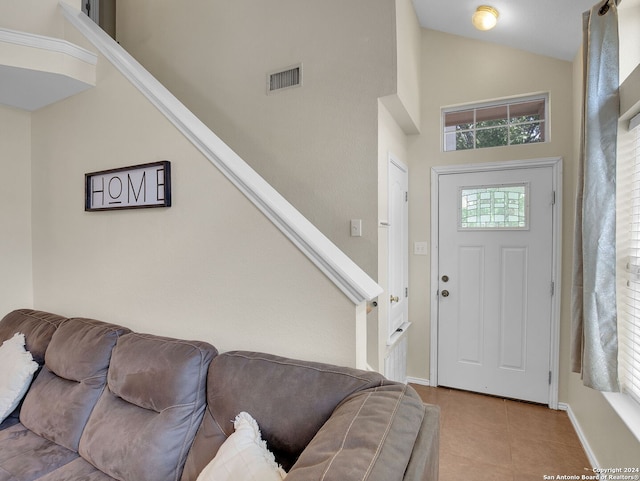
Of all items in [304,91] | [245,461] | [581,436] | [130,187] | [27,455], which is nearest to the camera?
[245,461]

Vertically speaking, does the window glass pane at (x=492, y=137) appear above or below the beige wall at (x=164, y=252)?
above

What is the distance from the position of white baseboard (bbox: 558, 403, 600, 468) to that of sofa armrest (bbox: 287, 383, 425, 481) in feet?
5.98

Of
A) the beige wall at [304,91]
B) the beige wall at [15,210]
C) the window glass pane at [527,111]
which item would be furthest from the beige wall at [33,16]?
the window glass pane at [527,111]

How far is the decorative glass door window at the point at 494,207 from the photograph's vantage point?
283cm

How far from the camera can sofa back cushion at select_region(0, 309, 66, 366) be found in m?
1.83

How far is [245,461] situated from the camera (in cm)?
100

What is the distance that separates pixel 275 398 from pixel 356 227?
146cm

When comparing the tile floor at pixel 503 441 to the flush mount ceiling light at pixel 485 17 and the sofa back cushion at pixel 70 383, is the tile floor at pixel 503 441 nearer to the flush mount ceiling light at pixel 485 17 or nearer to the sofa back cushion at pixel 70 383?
the sofa back cushion at pixel 70 383

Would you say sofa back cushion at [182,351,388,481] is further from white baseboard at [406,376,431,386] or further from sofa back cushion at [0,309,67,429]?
white baseboard at [406,376,431,386]

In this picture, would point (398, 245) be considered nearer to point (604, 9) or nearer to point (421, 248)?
point (421, 248)

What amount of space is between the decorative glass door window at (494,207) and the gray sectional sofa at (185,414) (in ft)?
7.23

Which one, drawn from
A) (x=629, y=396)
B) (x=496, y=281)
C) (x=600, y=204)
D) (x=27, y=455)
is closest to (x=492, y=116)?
(x=496, y=281)

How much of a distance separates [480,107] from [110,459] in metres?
3.38

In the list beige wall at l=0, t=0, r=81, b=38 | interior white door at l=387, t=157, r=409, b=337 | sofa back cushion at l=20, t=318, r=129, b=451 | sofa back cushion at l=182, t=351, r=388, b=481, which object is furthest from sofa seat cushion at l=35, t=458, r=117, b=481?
beige wall at l=0, t=0, r=81, b=38
